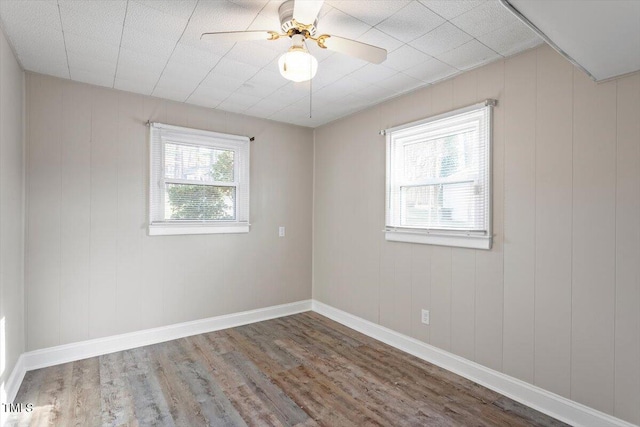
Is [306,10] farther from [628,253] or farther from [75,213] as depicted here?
[75,213]

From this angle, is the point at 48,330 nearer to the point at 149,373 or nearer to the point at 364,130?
the point at 149,373

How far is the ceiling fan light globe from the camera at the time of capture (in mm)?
1836

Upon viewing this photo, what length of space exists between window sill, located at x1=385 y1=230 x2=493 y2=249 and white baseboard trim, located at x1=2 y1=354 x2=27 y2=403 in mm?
3272

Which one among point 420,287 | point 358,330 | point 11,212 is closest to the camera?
point 11,212

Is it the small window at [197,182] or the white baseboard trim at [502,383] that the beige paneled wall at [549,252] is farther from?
the small window at [197,182]

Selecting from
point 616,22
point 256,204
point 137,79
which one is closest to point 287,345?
point 256,204

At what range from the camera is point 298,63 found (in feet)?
6.07

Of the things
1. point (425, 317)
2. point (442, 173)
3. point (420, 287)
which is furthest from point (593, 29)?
point (425, 317)

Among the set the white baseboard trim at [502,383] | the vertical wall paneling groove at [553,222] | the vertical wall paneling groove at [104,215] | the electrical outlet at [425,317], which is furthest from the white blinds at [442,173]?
the vertical wall paneling groove at [104,215]

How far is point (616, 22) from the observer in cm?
147

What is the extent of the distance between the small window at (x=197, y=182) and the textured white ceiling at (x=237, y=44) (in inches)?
19.3

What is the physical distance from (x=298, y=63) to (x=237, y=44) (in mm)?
825

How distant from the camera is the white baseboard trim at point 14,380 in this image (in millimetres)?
2346

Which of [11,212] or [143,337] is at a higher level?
[11,212]
